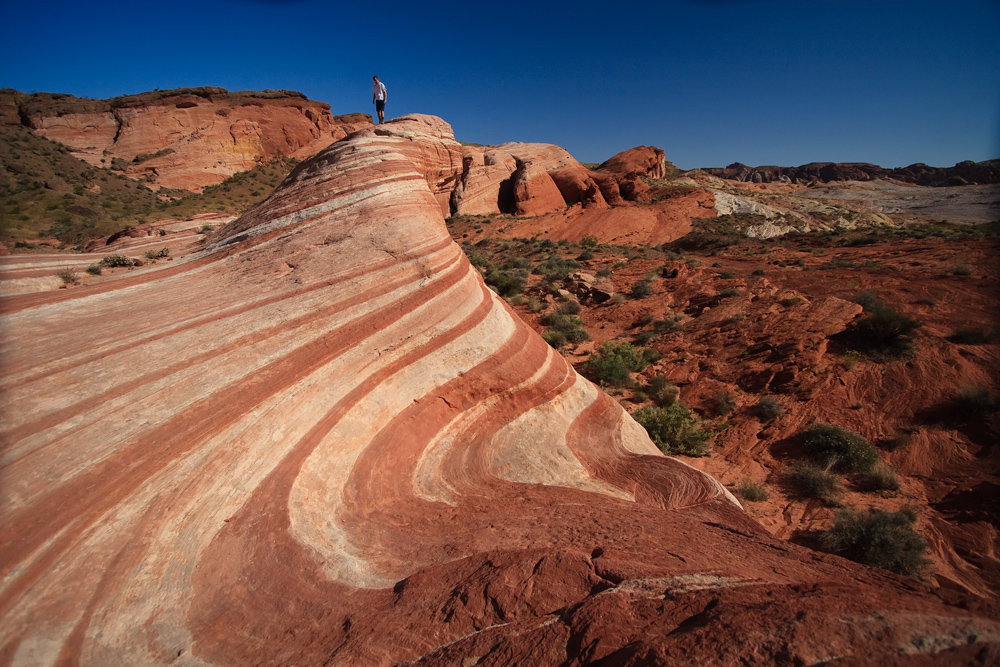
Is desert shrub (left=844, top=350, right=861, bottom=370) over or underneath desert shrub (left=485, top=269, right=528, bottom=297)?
underneath

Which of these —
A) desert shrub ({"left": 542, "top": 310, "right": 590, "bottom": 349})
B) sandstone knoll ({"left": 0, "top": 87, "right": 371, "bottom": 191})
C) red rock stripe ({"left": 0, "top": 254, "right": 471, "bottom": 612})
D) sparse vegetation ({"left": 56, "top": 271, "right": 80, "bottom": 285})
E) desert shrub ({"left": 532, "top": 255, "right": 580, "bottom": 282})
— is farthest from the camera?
sandstone knoll ({"left": 0, "top": 87, "right": 371, "bottom": 191})

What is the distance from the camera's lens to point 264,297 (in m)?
4.48

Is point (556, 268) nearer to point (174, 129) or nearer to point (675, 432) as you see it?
point (675, 432)

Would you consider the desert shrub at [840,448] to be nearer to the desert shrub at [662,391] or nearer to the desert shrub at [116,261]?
the desert shrub at [662,391]

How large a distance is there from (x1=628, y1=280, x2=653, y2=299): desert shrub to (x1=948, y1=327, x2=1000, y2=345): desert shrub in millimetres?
7804

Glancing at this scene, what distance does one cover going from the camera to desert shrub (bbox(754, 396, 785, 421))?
8430 mm

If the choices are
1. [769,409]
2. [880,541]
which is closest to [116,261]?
[880,541]

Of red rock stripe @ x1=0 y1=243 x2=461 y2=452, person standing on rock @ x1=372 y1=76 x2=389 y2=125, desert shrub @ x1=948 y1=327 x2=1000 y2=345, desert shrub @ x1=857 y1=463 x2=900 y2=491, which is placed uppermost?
person standing on rock @ x1=372 y1=76 x2=389 y2=125

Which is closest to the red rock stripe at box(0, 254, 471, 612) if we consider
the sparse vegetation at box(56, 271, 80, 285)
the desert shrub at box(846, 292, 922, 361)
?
the sparse vegetation at box(56, 271, 80, 285)

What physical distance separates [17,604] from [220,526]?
2.96 feet

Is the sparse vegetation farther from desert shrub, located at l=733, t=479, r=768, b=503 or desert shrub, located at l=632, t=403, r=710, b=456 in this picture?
desert shrub, located at l=733, t=479, r=768, b=503

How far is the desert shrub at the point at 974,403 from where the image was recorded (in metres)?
7.38

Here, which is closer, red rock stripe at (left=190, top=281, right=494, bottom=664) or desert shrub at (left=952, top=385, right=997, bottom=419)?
red rock stripe at (left=190, top=281, right=494, bottom=664)

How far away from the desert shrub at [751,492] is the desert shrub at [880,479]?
5.15ft
